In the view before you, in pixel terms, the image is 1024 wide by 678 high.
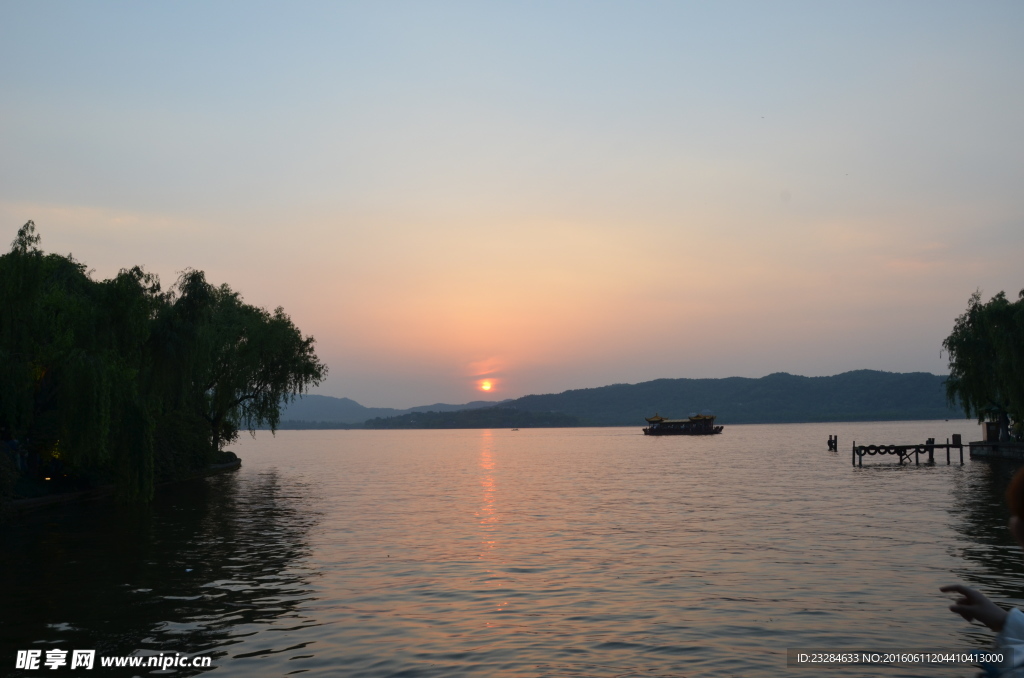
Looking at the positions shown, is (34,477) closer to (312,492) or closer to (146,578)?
(312,492)

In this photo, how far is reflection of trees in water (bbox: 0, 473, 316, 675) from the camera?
16141 mm

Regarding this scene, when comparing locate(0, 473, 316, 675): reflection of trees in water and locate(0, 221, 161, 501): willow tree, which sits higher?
locate(0, 221, 161, 501): willow tree

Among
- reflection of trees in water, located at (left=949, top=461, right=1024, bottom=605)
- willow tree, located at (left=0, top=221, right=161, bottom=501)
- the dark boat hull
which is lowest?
Answer: the dark boat hull

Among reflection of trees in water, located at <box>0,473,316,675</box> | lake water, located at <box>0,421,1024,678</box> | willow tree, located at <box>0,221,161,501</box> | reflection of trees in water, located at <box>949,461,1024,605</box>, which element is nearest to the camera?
lake water, located at <box>0,421,1024,678</box>

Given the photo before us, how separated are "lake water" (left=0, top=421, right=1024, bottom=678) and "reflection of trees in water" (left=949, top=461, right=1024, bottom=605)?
0.39ft

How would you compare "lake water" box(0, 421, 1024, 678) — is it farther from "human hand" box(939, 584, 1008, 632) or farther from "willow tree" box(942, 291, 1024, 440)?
"willow tree" box(942, 291, 1024, 440)

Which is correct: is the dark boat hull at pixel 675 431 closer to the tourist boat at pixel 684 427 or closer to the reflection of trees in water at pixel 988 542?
the tourist boat at pixel 684 427

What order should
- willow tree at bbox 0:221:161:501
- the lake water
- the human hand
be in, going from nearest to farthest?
1. the human hand
2. the lake water
3. willow tree at bbox 0:221:161:501

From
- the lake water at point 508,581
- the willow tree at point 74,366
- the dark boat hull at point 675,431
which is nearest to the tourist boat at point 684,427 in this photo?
the dark boat hull at point 675,431

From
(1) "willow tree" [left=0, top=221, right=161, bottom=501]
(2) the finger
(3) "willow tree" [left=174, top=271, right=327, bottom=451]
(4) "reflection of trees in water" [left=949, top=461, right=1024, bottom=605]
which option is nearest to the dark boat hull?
(3) "willow tree" [left=174, top=271, right=327, bottom=451]

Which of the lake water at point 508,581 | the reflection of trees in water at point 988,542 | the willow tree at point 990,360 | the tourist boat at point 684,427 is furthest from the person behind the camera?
the tourist boat at point 684,427

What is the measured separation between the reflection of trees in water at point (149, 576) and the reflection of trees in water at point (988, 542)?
631 inches

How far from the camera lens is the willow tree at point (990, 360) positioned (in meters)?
61.4

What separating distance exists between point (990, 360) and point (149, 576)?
232 ft
